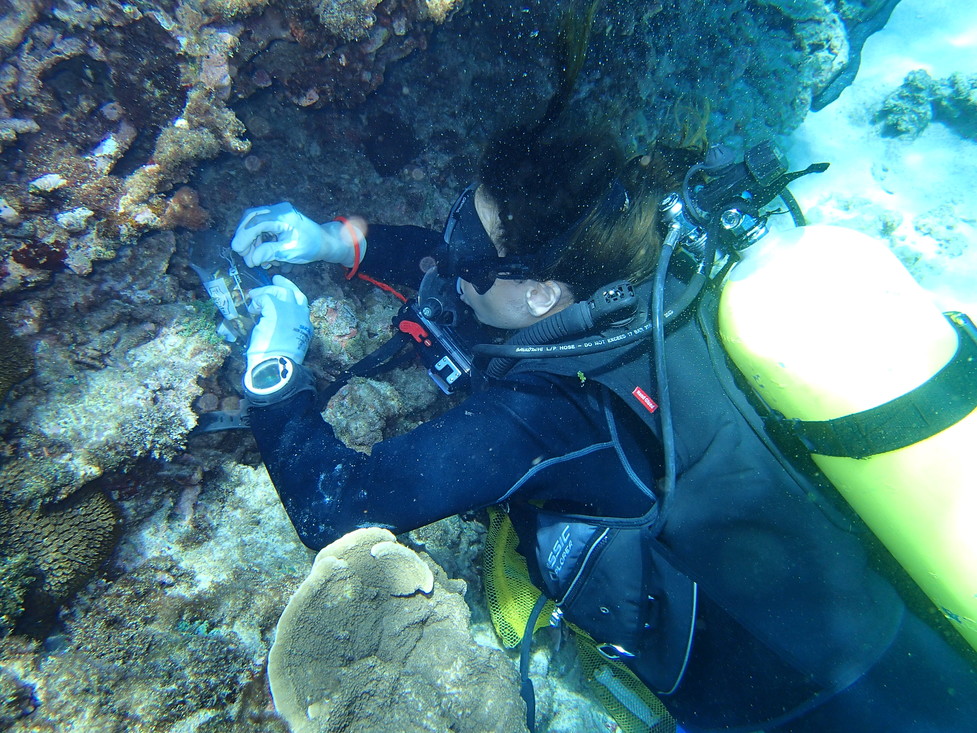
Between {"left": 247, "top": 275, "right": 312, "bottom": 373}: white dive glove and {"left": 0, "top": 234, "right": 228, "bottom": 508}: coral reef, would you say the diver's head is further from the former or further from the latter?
{"left": 0, "top": 234, "right": 228, "bottom": 508}: coral reef

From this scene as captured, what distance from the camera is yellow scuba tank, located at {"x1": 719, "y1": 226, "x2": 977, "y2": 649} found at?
1.65 m

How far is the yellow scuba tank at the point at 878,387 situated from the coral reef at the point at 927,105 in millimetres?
7152

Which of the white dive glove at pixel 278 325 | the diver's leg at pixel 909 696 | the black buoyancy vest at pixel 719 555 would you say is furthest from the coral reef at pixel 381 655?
the diver's leg at pixel 909 696

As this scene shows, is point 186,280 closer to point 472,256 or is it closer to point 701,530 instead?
point 472,256

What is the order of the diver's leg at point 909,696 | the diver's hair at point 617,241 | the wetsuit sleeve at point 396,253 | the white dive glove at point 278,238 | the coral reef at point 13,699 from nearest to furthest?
the coral reef at point 13,699
the diver's leg at point 909,696
the diver's hair at point 617,241
the white dive glove at point 278,238
the wetsuit sleeve at point 396,253

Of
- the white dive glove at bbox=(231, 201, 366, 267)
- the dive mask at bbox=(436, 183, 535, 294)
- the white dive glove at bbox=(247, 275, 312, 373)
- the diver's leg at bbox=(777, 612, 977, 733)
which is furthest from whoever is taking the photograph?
the white dive glove at bbox=(231, 201, 366, 267)

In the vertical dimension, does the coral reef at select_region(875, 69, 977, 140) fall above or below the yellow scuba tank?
below

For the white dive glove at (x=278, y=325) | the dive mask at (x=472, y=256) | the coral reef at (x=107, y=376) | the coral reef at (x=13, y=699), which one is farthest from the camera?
the white dive glove at (x=278, y=325)

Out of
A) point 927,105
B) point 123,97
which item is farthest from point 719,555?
point 927,105

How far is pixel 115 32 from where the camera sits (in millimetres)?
2219

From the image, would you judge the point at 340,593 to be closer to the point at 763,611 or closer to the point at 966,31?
the point at 763,611

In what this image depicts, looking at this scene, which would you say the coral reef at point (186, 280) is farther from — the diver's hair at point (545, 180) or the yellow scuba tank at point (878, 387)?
the yellow scuba tank at point (878, 387)

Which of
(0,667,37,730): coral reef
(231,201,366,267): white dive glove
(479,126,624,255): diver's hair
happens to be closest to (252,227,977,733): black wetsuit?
(479,126,624,255): diver's hair

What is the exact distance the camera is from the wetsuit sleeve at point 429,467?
195 cm
